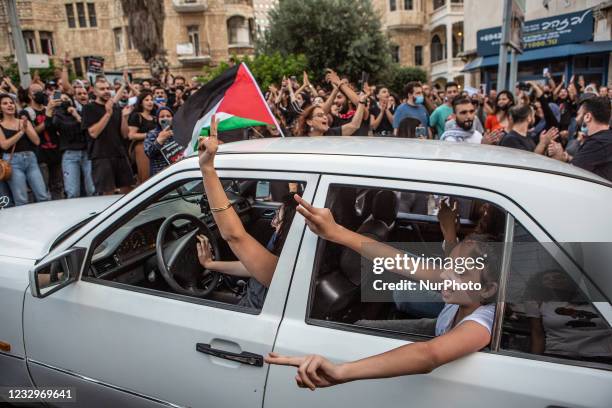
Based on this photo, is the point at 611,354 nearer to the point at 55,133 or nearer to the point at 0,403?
the point at 0,403

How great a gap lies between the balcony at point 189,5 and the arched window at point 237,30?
228 cm

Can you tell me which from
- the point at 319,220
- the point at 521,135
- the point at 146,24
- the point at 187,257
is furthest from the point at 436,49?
the point at 319,220

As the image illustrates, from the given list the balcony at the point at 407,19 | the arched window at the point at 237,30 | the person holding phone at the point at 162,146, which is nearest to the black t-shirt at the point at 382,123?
the person holding phone at the point at 162,146

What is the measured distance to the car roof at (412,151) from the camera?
166 centimetres

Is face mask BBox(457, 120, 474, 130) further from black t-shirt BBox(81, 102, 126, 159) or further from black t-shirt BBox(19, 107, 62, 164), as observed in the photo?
black t-shirt BBox(19, 107, 62, 164)

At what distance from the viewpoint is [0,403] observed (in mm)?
2541

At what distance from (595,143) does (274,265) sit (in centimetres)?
348

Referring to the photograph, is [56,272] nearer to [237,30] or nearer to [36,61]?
[36,61]

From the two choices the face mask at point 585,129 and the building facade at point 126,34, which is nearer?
the face mask at point 585,129

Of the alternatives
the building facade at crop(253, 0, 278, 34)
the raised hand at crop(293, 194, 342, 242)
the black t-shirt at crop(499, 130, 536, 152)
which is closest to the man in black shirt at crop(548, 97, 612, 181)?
the black t-shirt at crop(499, 130, 536, 152)

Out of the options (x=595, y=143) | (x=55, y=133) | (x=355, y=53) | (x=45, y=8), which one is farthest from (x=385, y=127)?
(x=45, y=8)

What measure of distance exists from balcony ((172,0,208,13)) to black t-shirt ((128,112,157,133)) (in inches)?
1131

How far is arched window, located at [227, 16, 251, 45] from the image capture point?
1347 inches

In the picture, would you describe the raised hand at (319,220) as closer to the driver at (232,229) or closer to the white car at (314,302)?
the white car at (314,302)
